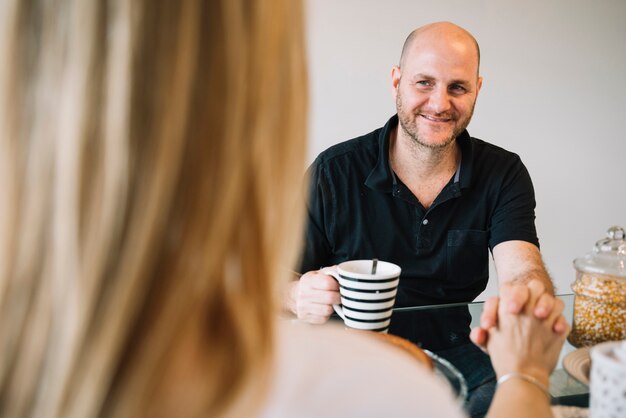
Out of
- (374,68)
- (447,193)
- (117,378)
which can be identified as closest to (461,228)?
(447,193)

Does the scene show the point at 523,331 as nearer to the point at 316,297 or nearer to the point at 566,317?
the point at 566,317

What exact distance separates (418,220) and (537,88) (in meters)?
1.67

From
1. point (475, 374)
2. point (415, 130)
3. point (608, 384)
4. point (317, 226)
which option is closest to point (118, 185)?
point (608, 384)

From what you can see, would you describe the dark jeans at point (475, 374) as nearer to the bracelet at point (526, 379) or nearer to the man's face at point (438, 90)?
the bracelet at point (526, 379)

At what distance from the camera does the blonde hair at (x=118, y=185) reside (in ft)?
1.08

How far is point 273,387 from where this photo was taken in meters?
0.43

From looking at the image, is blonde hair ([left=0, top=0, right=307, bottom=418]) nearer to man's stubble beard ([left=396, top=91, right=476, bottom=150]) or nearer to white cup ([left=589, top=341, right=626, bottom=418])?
white cup ([left=589, top=341, right=626, bottom=418])

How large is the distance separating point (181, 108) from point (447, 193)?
139cm

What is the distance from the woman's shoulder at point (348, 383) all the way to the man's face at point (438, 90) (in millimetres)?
1271

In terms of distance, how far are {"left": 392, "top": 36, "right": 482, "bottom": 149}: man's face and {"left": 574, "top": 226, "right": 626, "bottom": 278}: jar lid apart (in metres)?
0.75

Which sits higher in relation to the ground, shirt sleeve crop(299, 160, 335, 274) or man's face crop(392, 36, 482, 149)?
man's face crop(392, 36, 482, 149)

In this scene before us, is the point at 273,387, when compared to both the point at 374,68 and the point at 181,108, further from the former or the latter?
the point at 374,68

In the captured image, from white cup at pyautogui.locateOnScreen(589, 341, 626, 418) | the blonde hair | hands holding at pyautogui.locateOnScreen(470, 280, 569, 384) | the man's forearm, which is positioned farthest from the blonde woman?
the man's forearm

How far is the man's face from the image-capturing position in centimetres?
164
